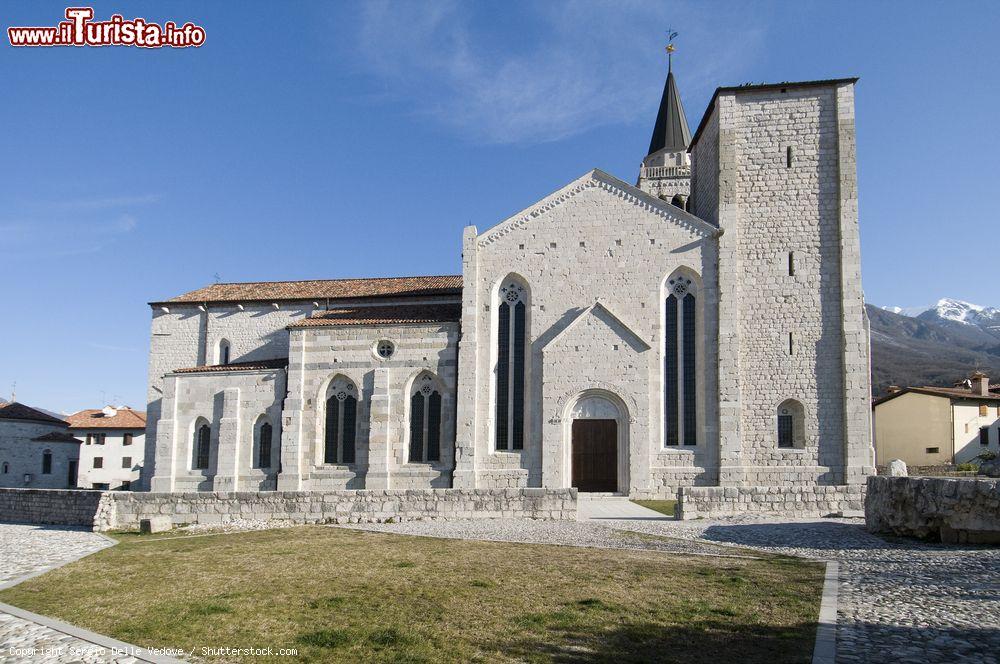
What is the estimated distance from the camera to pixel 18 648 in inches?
323

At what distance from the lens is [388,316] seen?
32875 millimetres

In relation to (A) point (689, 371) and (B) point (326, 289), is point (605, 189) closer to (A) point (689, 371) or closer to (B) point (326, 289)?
(A) point (689, 371)

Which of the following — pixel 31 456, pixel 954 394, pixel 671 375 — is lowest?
pixel 31 456

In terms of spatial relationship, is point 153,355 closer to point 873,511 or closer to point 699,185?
point 699,185

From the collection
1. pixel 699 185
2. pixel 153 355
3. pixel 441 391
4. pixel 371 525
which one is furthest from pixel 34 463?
pixel 699 185

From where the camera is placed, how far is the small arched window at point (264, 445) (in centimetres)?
3216

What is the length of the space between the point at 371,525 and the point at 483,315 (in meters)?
12.5

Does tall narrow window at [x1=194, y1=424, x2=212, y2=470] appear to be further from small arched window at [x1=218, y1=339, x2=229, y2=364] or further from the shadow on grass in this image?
the shadow on grass

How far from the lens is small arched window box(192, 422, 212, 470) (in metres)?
32.7

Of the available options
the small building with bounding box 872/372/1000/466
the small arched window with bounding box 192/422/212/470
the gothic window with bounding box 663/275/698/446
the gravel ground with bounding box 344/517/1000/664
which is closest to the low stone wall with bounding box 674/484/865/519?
the gravel ground with bounding box 344/517/1000/664

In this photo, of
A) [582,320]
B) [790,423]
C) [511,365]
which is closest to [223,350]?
[511,365]

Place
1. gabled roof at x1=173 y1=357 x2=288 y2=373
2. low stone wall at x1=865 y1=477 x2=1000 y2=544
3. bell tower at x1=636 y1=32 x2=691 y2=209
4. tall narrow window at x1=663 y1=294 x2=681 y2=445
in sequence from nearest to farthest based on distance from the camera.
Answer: low stone wall at x1=865 y1=477 x2=1000 y2=544 → tall narrow window at x1=663 y1=294 x2=681 y2=445 → gabled roof at x1=173 y1=357 x2=288 y2=373 → bell tower at x1=636 y1=32 x2=691 y2=209

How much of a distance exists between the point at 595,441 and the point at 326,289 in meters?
16.7

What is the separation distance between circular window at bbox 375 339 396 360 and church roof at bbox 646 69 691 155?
2199 cm
